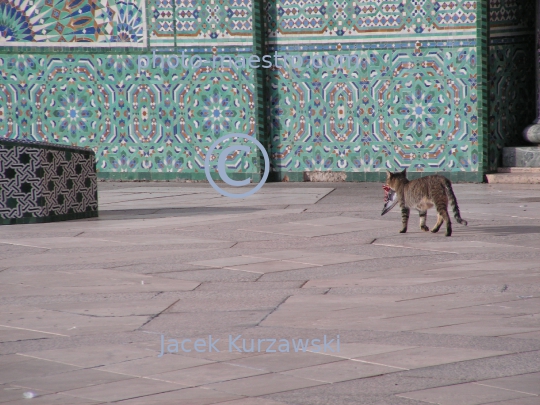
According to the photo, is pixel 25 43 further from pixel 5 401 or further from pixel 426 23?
pixel 5 401

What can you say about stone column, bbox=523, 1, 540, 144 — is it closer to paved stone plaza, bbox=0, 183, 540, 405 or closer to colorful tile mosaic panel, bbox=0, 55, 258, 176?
paved stone plaza, bbox=0, 183, 540, 405

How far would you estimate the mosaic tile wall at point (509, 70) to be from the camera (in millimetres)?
12953

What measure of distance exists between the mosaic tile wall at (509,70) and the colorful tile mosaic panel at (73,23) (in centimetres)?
485

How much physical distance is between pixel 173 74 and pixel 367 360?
1000 cm

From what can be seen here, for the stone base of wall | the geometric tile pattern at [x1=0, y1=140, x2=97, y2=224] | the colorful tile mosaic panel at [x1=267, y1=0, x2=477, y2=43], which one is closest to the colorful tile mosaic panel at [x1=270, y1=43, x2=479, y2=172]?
the colorful tile mosaic panel at [x1=267, y1=0, x2=477, y2=43]

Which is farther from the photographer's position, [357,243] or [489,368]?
[357,243]

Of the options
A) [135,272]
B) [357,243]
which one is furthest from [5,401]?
[357,243]

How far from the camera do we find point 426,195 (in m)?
8.34

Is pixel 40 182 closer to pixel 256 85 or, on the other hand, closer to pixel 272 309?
pixel 256 85

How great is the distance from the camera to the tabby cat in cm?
823

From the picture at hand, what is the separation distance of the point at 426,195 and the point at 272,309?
3.09 m

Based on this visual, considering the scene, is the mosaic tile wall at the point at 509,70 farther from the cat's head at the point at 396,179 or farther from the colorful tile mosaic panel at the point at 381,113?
the cat's head at the point at 396,179

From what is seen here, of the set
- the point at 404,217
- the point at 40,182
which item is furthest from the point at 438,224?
the point at 40,182

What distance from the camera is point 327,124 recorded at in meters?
13.4
